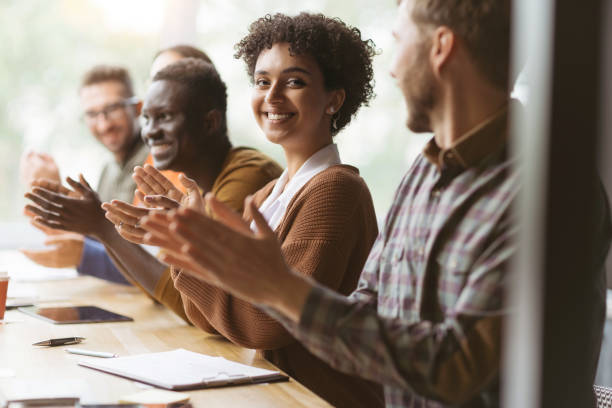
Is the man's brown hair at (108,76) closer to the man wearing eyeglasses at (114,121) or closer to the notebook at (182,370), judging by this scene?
the man wearing eyeglasses at (114,121)

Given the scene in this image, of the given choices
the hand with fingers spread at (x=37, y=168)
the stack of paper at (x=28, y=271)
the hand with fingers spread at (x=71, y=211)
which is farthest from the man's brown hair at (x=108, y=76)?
the hand with fingers spread at (x=71, y=211)

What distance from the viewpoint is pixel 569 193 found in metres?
0.54

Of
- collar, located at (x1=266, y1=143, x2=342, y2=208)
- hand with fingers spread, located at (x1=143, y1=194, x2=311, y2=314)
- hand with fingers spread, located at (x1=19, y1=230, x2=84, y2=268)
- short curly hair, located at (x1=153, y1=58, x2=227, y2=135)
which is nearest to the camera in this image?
hand with fingers spread, located at (x1=143, y1=194, x2=311, y2=314)

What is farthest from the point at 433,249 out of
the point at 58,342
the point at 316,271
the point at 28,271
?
the point at 28,271

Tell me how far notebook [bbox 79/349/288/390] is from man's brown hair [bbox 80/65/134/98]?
198cm

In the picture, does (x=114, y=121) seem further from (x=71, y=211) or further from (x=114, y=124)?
(x=71, y=211)

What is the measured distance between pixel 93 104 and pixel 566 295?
2923 mm

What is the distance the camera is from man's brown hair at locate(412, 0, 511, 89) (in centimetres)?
103

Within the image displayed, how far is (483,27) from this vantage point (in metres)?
1.03

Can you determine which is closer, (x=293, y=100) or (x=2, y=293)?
(x=293, y=100)

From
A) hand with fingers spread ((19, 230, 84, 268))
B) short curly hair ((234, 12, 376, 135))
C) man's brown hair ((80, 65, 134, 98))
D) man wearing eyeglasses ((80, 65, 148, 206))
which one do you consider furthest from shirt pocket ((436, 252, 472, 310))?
man's brown hair ((80, 65, 134, 98))

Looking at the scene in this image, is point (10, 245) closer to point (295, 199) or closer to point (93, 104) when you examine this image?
point (93, 104)

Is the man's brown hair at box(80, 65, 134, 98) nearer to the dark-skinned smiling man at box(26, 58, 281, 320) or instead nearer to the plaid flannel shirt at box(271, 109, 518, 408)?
the dark-skinned smiling man at box(26, 58, 281, 320)

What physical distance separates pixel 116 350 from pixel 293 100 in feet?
2.26
